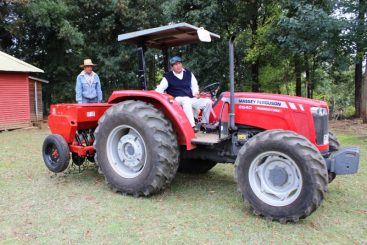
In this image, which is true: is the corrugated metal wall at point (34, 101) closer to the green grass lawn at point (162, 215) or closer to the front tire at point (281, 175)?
the green grass lawn at point (162, 215)

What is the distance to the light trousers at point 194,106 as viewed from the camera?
5383 millimetres

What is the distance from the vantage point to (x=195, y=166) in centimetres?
660

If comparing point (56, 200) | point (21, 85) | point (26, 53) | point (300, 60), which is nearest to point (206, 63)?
point (300, 60)

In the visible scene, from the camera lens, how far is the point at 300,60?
66.6ft

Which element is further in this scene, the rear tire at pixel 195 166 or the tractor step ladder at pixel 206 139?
the rear tire at pixel 195 166

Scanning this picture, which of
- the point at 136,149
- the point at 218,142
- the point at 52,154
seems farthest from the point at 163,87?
the point at 52,154

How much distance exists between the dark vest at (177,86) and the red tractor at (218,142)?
342mm

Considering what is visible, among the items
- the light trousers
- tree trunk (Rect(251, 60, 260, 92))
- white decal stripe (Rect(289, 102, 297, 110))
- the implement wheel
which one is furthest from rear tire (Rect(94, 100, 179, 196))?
tree trunk (Rect(251, 60, 260, 92))

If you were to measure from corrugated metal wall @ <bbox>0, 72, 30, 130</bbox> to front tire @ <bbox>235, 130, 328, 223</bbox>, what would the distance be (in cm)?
1278

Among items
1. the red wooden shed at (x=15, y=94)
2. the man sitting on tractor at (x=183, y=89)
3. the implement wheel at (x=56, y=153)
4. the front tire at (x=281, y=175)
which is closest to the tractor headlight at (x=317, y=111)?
the front tire at (x=281, y=175)

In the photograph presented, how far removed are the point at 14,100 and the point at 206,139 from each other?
500 inches

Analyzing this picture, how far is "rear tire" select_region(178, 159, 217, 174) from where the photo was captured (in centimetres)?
654

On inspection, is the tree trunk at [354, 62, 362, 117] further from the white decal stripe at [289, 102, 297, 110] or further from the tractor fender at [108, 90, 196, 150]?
the tractor fender at [108, 90, 196, 150]

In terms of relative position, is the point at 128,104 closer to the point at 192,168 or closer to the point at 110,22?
the point at 192,168
